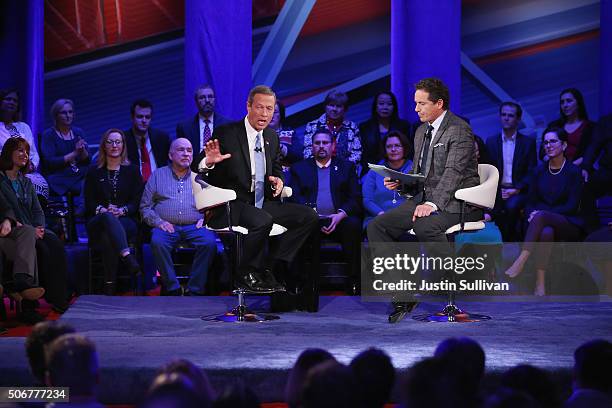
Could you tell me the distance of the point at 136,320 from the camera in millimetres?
5336

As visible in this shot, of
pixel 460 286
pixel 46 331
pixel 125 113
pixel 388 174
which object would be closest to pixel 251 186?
pixel 388 174

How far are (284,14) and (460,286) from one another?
172 inches

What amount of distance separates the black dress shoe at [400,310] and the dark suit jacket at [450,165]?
1.84 ft

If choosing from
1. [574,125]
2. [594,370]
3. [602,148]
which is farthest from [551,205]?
[594,370]

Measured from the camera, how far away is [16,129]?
737 cm

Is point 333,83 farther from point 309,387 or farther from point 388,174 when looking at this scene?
point 309,387

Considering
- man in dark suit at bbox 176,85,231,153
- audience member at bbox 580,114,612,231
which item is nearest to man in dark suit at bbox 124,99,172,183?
man in dark suit at bbox 176,85,231,153

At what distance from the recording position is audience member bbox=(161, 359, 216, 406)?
2.55 meters

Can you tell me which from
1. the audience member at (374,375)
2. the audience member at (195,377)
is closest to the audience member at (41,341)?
the audience member at (195,377)

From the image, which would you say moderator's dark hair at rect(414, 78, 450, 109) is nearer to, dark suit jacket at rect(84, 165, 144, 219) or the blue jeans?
the blue jeans

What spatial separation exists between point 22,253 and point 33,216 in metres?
0.44

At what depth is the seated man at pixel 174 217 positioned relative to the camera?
698 cm

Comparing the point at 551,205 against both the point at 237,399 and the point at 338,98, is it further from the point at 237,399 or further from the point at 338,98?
the point at 237,399

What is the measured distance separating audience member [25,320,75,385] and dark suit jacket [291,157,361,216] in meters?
4.19
